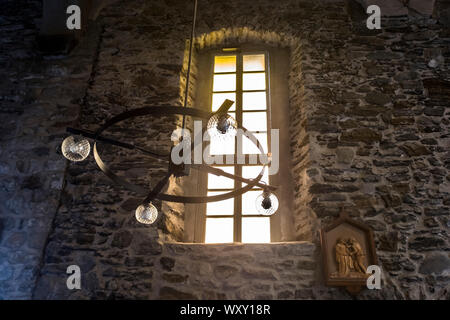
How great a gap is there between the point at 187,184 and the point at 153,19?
7.20 feet

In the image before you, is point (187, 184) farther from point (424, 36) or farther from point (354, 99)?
point (424, 36)

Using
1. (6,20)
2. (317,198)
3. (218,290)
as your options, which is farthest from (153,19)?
(218,290)

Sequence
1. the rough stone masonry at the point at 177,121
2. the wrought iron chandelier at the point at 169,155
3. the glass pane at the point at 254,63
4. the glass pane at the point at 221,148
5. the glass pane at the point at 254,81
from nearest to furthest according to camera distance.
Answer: the wrought iron chandelier at the point at 169,155, the rough stone masonry at the point at 177,121, the glass pane at the point at 221,148, the glass pane at the point at 254,81, the glass pane at the point at 254,63

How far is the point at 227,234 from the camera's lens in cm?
347

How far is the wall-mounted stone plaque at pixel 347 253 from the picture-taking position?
2.78 metres

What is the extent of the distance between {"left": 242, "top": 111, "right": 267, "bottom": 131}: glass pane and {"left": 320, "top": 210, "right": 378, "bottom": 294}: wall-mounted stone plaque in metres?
1.39

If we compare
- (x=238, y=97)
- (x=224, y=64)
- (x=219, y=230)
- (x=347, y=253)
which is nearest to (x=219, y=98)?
(x=238, y=97)

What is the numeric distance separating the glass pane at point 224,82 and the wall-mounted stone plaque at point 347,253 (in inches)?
80.5

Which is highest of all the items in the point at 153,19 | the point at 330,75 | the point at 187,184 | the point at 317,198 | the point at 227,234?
the point at 153,19

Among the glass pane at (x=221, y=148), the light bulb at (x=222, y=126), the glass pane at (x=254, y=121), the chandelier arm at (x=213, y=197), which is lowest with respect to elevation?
the chandelier arm at (x=213, y=197)

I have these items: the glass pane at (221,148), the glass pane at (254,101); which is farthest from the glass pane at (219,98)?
the glass pane at (221,148)

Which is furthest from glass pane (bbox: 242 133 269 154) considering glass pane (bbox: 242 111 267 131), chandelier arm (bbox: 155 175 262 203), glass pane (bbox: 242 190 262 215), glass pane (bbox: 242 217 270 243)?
chandelier arm (bbox: 155 175 262 203)

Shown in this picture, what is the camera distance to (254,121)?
4008 mm

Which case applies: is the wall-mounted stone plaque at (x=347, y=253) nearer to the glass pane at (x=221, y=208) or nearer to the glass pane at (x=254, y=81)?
the glass pane at (x=221, y=208)
